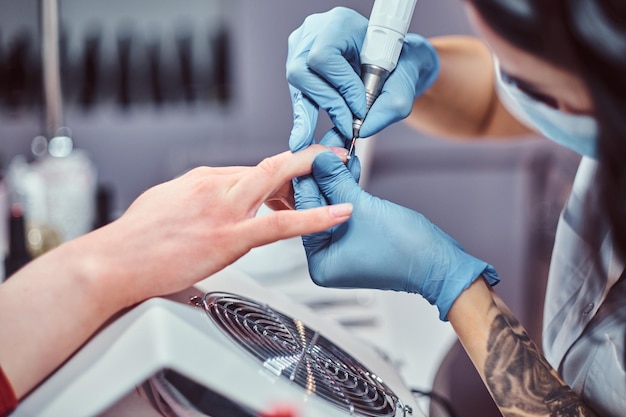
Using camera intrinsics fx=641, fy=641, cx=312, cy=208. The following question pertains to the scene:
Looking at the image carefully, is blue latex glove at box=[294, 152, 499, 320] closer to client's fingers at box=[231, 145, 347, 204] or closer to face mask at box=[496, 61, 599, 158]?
client's fingers at box=[231, 145, 347, 204]

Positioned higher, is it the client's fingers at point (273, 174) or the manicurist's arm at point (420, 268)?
the client's fingers at point (273, 174)

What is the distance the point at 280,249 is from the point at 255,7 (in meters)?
1.10

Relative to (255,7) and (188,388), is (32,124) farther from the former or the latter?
(188,388)

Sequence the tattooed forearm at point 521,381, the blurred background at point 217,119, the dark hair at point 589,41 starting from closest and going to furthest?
the dark hair at point 589,41, the tattooed forearm at point 521,381, the blurred background at point 217,119

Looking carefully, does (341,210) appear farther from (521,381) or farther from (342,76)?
(521,381)

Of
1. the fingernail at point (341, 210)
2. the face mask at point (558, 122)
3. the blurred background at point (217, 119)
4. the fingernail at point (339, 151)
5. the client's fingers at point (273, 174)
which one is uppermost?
the face mask at point (558, 122)

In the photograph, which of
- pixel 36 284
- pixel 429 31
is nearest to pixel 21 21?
pixel 429 31

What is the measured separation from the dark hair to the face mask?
7 cm

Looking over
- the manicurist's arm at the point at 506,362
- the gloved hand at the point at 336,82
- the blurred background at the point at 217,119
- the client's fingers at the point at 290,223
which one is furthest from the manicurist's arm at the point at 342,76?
the blurred background at the point at 217,119

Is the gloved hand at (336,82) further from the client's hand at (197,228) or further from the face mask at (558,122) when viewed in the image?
the face mask at (558,122)

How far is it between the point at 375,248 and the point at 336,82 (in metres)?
0.22

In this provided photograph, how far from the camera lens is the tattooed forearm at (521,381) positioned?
0.74m

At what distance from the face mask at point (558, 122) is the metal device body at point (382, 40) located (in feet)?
0.77

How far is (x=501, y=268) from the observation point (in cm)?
221
